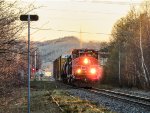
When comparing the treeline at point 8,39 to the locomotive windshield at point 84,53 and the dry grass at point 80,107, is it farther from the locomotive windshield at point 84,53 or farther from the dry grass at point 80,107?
the locomotive windshield at point 84,53

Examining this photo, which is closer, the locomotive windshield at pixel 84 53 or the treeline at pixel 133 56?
the locomotive windshield at pixel 84 53

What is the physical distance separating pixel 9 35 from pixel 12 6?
0.88 m

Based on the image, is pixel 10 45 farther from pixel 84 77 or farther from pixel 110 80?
pixel 110 80

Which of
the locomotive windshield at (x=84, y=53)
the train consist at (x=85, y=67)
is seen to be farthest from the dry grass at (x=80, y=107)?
the locomotive windshield at (x=84, y=53)

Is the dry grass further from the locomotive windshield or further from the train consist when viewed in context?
the locomotive windshield

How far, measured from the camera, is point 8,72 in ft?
50.9

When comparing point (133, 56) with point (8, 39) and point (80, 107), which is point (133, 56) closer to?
point (80, 107)

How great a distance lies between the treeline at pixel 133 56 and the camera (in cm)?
6481

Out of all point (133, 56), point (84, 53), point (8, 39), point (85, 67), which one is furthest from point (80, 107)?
point (133, 56)

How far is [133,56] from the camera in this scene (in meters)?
70.8

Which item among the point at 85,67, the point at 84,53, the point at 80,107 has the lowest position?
the point at 80,107

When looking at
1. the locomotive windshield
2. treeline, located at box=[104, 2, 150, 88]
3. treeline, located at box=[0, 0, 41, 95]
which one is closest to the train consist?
the locomotive windshield

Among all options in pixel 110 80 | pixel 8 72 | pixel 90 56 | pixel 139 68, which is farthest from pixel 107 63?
pixel 8 72

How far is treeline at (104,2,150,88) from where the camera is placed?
213 ft
